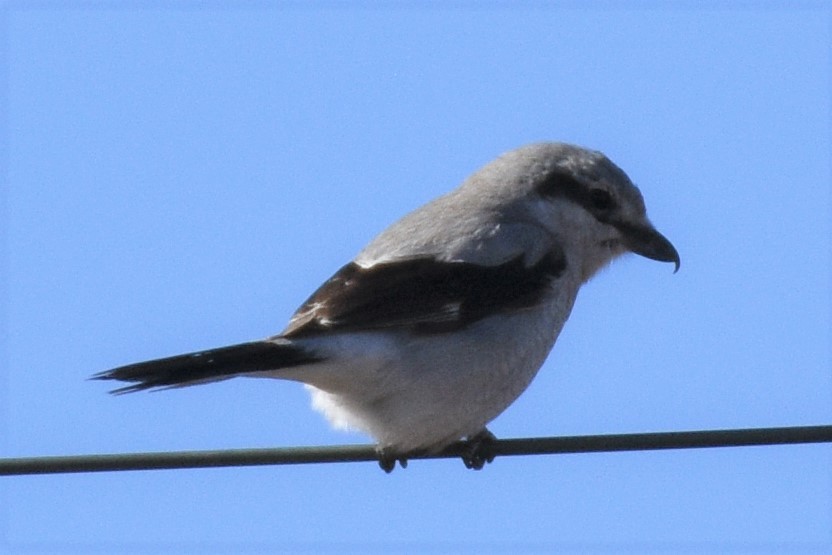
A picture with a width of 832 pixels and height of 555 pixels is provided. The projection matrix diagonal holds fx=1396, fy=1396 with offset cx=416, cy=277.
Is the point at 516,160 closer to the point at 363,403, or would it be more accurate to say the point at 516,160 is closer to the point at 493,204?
the point at 493,204

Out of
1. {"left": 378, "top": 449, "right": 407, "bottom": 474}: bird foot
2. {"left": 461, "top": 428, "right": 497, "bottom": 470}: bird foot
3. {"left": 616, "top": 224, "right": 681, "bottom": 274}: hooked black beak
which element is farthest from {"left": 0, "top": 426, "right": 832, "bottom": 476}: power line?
{"left": 616, "top": 224, "right": 681, "bottom": 274}: hooked black beak

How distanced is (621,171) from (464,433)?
5.09 ft

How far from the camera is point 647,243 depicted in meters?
5.62

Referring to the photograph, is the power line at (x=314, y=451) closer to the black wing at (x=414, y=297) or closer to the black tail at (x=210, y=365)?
the black tail at (x=210, y=365)

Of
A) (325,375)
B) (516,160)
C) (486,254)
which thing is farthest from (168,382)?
(516,160)

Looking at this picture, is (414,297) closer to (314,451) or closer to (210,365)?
(210,365)

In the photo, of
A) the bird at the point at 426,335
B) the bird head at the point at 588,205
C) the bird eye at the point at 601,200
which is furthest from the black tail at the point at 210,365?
the bird eye at the point at 601,200

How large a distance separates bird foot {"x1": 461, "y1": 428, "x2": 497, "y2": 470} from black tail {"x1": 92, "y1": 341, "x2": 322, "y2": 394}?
757 millimetres

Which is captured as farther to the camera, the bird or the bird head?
the bird head

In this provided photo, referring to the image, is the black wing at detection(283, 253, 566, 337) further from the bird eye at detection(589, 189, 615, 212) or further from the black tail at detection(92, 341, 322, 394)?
the bird eye at detection(589, 189, 615, 212)

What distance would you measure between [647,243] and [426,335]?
1.36 meters

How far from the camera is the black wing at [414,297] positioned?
4578 millimetres

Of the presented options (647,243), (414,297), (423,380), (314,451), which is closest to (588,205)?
(647,243)

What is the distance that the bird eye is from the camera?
5605 mm
